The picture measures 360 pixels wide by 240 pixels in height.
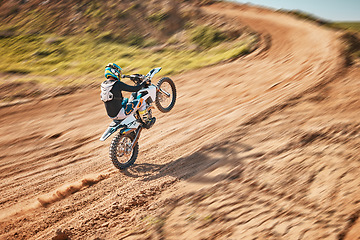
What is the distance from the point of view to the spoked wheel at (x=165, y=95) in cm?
696

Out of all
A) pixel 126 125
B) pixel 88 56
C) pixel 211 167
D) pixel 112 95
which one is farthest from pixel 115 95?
pixel 88 56

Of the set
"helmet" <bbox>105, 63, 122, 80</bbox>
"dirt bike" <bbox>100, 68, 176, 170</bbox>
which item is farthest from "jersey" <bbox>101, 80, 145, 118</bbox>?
"dirt bike" <bbox>100, 68, 176, 170</bbox>

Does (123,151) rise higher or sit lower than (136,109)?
lower

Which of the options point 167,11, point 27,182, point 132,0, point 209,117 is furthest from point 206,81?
point 132,0

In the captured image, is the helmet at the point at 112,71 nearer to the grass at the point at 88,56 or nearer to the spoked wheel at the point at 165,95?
the spoked wheel at the point at 165,95

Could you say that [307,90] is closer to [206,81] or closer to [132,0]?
[206,81]

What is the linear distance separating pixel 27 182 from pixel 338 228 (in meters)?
5.34

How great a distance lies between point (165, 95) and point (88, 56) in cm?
863

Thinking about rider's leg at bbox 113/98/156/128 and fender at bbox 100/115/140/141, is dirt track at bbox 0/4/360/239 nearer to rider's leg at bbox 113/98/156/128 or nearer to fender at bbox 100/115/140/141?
rider's leg at bbox 113/98/156/128

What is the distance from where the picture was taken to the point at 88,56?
14.2 metres

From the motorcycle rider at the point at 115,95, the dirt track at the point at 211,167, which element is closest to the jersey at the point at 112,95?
the motorcycle rider at the point at 115,95

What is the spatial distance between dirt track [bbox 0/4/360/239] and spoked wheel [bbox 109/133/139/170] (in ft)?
0.61

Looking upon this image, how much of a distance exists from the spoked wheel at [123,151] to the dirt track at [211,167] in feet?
0.61

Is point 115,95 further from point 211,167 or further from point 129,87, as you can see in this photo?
point 211,167
